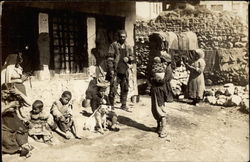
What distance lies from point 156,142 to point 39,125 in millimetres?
2422

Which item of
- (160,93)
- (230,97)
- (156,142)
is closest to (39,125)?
(156,142)

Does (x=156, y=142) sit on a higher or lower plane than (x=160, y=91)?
lower

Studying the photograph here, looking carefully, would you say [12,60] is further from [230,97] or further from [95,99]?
[230,97]

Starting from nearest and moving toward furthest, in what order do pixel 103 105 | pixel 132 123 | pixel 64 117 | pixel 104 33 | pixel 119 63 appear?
pixel 64 117 < pixel 103 105 < pixel 132 123 < pixel 119 63 < pixel 104 33

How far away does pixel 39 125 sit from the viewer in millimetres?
6156

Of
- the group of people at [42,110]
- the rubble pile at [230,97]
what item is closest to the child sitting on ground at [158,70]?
the group of people at [42,110]

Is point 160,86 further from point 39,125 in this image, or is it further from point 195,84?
point 195,84

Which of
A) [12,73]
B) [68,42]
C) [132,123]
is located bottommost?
[132,123]

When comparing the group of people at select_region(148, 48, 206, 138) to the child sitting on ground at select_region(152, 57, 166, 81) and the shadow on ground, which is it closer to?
the child sitting on ground at select_region(152, 57, 166, 81)

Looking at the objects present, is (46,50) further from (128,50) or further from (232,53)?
(232,53)

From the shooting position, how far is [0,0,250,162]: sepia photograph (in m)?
5.87

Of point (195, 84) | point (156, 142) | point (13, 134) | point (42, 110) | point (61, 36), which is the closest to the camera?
point (13, 134)

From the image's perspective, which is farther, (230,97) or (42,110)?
(230,97)

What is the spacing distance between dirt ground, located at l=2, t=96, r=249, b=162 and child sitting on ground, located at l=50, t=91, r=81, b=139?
0.19 meters
